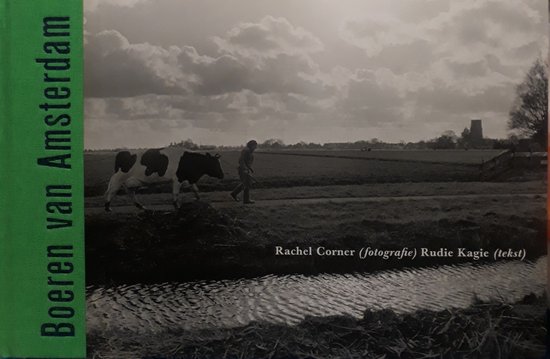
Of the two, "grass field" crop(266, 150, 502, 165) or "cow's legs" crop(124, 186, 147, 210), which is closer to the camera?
"grass field" crop(266, 150, 502, 165)

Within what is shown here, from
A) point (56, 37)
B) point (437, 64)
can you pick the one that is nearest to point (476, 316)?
point (437, 64)

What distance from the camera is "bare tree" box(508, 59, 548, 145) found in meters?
2.14

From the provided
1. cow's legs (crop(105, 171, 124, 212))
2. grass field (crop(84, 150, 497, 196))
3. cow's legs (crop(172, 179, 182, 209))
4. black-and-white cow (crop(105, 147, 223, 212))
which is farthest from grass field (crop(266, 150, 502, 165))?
cow's legs (crop(105, 171, 124, 212))

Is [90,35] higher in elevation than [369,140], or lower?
higher

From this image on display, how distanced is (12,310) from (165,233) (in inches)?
28.0

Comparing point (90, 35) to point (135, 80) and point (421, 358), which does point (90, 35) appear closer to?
point (135, 80)

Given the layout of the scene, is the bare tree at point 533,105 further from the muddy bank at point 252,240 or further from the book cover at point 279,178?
the muddy bank at point 252,240

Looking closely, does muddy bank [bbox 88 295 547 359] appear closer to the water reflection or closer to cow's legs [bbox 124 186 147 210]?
the water reflection

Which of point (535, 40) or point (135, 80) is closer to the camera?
point (535, 40)

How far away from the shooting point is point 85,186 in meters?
2.26

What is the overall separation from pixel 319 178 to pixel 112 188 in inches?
35.0

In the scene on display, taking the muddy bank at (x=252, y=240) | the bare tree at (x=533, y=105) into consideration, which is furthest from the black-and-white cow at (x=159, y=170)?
the bare tree at (x=533, y=105)

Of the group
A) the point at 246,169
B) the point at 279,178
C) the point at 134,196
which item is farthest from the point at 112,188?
the point at 279,178

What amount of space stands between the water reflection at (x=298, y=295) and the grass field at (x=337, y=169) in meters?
0.39
